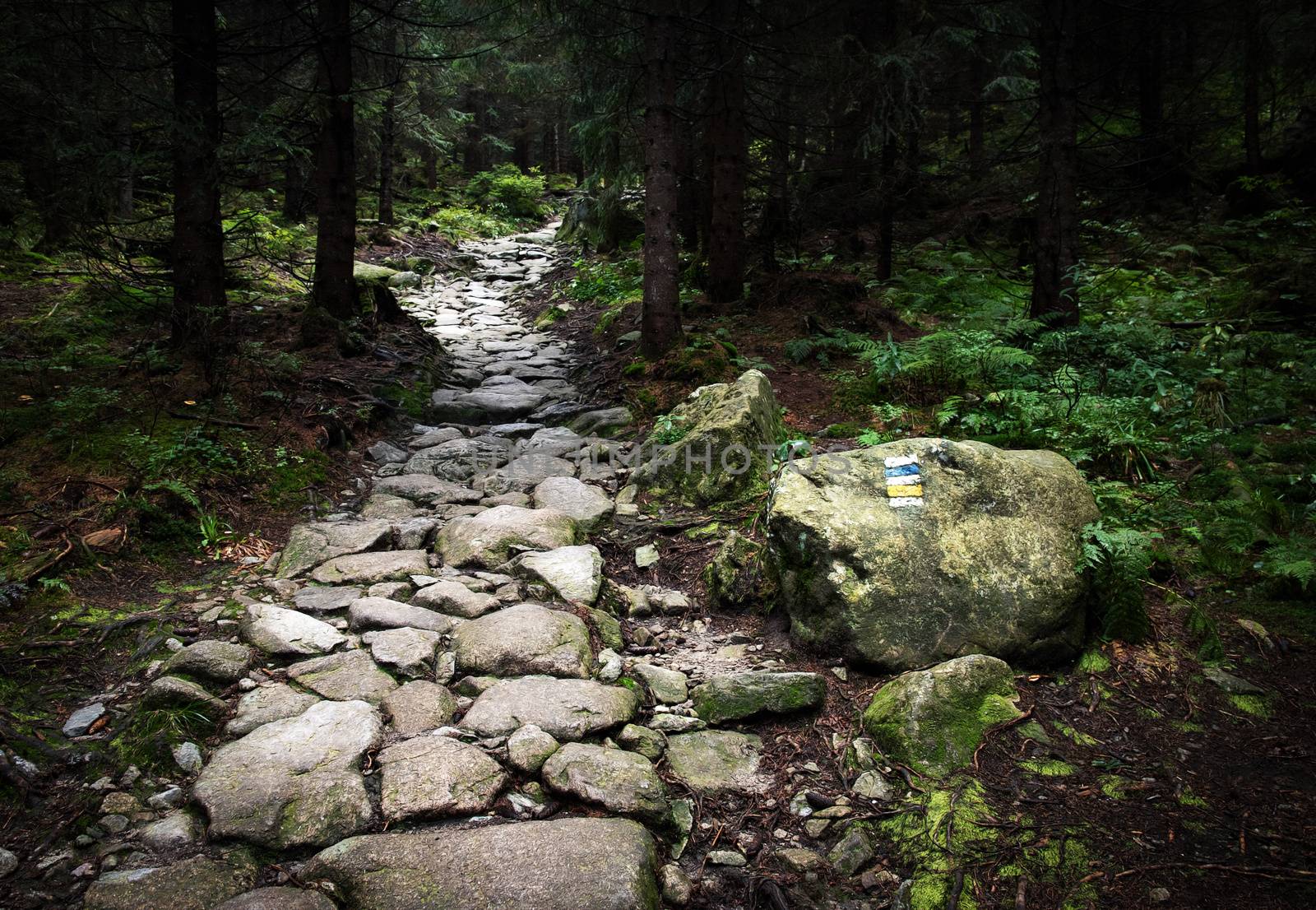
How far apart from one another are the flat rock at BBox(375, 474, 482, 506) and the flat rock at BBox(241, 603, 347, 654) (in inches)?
82.1

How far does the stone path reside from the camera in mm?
2199

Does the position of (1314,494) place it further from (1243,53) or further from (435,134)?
(435,134)

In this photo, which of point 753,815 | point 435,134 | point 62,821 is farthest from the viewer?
point 435,134

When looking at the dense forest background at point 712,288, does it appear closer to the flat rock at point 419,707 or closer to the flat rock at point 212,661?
the flat rock at point 212,661

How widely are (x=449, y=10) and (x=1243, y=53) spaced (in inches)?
534

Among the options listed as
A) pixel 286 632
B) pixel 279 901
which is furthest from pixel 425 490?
pixel 279 901

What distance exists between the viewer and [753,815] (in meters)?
2.71

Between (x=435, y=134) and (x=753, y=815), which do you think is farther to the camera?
(x=435, y=134)

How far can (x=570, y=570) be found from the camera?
4441 millimetres

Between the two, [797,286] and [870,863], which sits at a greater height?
[797,286]

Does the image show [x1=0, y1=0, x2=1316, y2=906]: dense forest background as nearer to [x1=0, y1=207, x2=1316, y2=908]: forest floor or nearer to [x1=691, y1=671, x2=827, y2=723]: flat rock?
[x1=0, y1=207, x2=1316, y2=908]: forest floor

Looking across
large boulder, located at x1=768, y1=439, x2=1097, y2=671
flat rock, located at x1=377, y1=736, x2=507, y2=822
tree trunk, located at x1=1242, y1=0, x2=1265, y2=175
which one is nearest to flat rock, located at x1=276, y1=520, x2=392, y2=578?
flat rock, located at x1=377, y1=736, x2=507, y2=822

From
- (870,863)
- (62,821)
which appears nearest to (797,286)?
(870,863)

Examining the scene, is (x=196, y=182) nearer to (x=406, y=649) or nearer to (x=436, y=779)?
(x=406, y=649)
